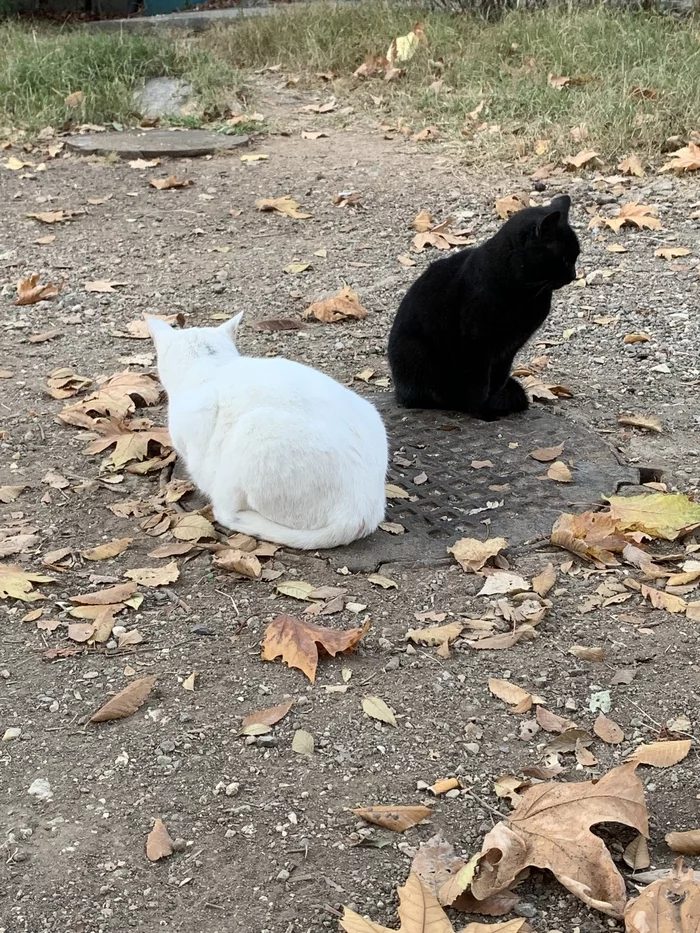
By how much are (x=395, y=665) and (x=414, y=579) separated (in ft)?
1.38

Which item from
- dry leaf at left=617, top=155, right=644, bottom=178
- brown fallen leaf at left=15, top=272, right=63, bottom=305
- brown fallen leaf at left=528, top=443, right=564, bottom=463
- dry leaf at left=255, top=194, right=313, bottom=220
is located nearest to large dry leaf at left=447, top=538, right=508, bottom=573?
brown fallen leaf at left=528, top=443, right=564, bottom=463

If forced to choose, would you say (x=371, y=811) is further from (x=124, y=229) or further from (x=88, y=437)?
(x=124, y=229)

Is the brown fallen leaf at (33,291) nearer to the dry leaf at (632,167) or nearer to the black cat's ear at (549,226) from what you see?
the black cat's ear at (549,226)

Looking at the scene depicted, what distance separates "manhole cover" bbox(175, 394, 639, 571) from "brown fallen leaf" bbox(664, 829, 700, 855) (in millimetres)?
1237

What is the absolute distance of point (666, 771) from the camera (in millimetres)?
2299

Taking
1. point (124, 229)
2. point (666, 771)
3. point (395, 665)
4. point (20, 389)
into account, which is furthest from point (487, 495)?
point (124, 229)

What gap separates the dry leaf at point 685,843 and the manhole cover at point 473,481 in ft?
4.06

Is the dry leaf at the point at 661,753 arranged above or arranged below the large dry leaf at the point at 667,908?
below

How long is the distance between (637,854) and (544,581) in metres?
1.05

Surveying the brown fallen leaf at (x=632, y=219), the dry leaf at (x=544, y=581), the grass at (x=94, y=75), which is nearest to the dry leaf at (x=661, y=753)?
the dry leaf at (x=544, y=581)

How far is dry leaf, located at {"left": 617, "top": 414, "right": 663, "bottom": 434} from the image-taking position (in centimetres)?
397

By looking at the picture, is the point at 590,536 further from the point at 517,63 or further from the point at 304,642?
the point at 517,63

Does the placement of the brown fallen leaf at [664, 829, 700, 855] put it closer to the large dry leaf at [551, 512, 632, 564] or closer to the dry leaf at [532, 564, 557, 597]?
the dry leaf at [532, 564, 557, 597]

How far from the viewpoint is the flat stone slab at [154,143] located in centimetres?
731
